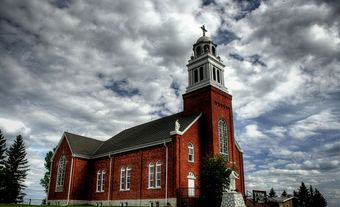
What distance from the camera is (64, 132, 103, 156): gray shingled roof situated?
42.9 meters

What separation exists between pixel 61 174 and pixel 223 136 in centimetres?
2411

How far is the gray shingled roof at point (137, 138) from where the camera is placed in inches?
1302

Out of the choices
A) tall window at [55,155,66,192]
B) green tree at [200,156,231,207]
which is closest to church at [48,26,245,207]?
tall window at [55,155,66,192]

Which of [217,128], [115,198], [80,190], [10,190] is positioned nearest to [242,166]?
[217,128]

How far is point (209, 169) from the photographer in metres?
28.1

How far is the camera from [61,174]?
43156mm

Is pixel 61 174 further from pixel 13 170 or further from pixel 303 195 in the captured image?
pixel 303 195

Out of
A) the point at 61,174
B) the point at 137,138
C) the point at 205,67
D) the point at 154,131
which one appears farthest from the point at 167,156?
the point at 61,174

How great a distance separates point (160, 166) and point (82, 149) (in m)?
17.4

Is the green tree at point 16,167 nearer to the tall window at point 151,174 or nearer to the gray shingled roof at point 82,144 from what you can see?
the gray shingled roof at point 82,144

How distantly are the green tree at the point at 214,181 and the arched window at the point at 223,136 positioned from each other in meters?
5.11

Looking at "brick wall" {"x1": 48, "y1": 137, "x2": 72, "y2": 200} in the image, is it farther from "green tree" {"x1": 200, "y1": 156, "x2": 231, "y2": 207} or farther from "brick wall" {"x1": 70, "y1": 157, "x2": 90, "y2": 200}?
"green tree" {"x1": 200, "y1": 156, "x2": 231, "y2": 207}

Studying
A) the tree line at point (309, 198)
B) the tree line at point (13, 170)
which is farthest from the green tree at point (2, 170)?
the tree line at point (309, 198)

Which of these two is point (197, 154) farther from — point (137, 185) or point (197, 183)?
point (137, 185)
